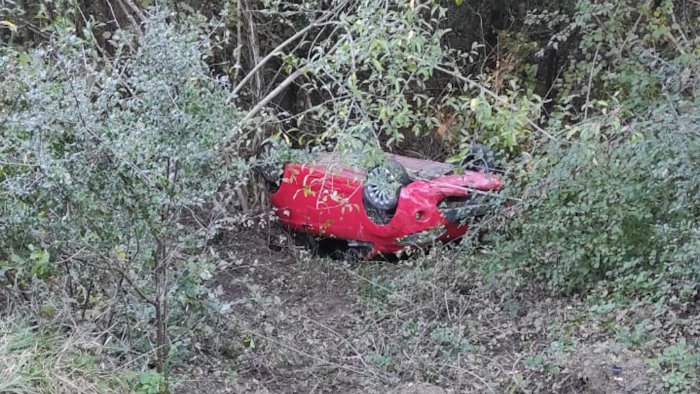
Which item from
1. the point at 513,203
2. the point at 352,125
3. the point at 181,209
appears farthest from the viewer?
the point at 513,203

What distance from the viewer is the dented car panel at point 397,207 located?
623 centimetres

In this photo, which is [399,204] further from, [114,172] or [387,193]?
[114,172]

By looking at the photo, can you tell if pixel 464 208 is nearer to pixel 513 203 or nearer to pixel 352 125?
pixel 513 203

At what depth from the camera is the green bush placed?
184 inches

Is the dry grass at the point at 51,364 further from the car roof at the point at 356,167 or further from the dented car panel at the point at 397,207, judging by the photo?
the dented car panel at the point at 397,207

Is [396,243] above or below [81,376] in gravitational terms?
below

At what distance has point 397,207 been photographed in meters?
6.50

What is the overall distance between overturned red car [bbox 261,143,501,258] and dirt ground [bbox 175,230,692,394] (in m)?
0.25

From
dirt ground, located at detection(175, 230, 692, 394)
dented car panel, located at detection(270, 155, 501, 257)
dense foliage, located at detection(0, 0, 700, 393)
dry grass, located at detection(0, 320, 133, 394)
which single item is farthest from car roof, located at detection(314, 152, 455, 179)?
dry grass, located at detection(0, 320, 133, 394)

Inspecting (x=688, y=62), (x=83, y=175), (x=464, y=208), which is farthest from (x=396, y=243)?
(x=83, y=175)

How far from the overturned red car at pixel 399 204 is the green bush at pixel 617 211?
484 millimetres

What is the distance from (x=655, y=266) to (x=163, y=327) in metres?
3.09

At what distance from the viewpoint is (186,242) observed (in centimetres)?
384

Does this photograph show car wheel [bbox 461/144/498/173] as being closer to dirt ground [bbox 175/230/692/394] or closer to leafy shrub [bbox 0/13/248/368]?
dirt ground [bbox 175/230/692/394]
